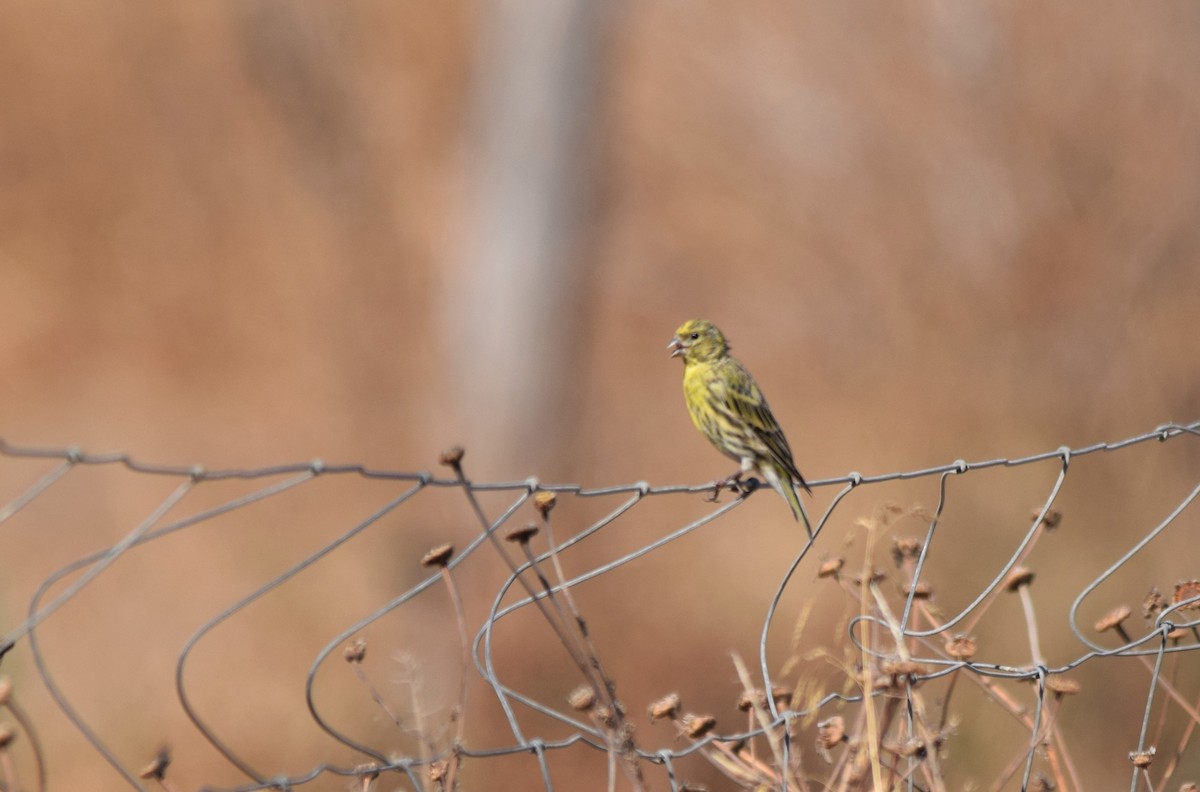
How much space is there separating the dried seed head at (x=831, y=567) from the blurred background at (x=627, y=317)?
185 inches

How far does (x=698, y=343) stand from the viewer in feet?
14.9

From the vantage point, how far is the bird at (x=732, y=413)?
4.25m

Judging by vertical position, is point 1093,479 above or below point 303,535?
below

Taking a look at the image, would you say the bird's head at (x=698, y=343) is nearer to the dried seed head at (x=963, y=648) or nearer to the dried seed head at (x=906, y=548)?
the dried seed head at (x=906, y=548)

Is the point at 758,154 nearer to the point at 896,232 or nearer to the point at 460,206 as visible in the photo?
the point at 896,232

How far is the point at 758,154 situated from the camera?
35.9ft

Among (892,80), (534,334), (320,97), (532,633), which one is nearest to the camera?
(532,633)

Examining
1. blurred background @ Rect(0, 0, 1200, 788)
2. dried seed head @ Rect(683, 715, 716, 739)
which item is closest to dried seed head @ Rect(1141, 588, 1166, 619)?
dried seed head @ Rect(683, 715, 716, 739)

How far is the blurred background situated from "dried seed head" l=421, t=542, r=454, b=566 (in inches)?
193

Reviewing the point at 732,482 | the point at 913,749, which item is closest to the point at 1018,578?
the point at 913,749

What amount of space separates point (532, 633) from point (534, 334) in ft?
6.61

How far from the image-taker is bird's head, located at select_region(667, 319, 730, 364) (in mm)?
4516

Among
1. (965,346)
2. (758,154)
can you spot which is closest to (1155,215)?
(965,346)

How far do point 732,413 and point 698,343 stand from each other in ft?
1.09
